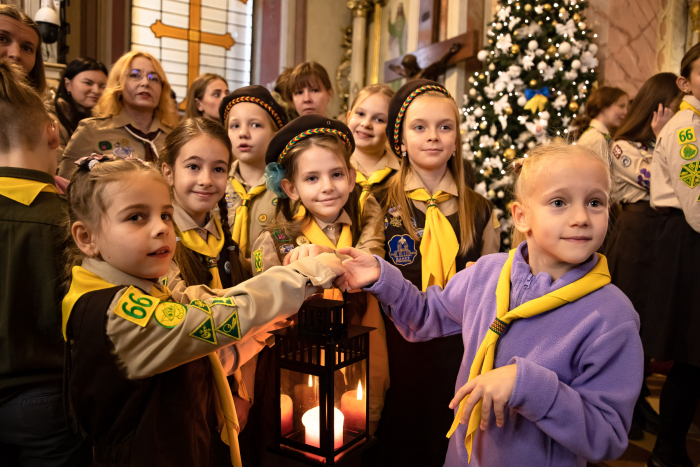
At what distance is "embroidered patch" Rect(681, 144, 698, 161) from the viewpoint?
2389mm

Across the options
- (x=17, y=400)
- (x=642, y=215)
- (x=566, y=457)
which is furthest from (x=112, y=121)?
(x=642, y=215)

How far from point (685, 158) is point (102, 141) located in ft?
10.7

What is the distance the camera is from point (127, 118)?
129 inches

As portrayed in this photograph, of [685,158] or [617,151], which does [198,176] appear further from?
→ [617,151]

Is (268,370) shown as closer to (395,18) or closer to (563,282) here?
(563,282)

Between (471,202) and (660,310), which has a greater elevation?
(471,202)

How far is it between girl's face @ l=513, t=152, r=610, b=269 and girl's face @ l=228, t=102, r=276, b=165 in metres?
1.67

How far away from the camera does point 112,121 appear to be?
320cm

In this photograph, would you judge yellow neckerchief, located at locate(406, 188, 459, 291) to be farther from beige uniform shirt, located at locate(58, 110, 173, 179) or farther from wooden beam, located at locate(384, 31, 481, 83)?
wooden beam, located at locate(384, 31, 481, 83)

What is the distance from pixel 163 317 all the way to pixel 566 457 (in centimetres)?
106

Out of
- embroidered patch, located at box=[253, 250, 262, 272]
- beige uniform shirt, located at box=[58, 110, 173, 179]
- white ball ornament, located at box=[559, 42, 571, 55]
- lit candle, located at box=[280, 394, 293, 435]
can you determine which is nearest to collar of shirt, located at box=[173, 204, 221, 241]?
embroidered patch, located at box=[253, 250, 262, 272]

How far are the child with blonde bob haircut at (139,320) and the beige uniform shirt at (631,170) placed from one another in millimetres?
2589

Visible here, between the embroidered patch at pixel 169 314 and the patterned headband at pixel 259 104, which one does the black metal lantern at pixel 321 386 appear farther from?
the patterned headband at pixel 259 104

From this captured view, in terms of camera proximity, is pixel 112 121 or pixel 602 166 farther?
pixel 112 121
